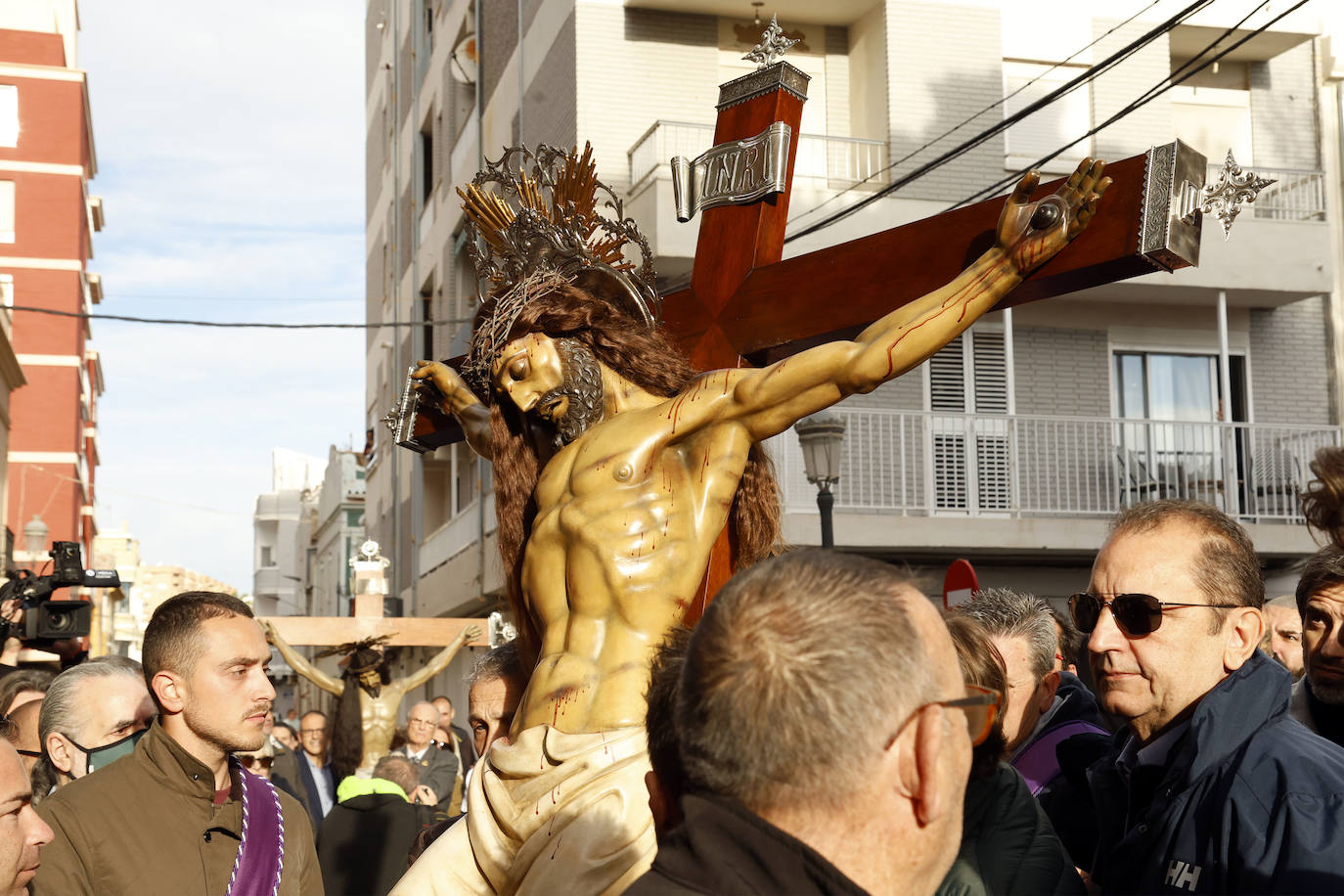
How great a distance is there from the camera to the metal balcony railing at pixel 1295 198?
18766 mm

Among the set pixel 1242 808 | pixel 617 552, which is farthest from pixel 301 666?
pixel 1242 808

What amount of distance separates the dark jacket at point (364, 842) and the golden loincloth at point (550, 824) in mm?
3627

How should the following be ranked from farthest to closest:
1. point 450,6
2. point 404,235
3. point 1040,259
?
point 404,235 → point 450,6 → point 1040,259

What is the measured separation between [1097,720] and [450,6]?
76.4ft

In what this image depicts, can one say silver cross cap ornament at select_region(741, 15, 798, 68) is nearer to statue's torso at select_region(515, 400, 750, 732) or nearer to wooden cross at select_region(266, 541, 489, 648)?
statue's torso at select_region(515, 400, 750, 732)

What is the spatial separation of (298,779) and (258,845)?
251 inches

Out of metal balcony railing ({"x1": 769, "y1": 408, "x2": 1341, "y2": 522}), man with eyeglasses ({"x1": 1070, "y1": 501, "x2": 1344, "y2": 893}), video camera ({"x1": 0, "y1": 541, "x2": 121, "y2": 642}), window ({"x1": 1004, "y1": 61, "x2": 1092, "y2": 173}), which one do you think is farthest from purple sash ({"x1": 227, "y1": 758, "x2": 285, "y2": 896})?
window ({"x1": 1004, "y1": 61, "x2": 1092, "y2": 173})

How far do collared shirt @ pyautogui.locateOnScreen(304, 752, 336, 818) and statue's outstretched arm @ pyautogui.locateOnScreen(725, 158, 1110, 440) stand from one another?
24.5ft

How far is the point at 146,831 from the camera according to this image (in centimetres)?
408

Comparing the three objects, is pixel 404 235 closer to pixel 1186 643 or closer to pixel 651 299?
pixel 651 299

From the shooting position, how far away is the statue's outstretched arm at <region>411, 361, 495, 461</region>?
16.5ft

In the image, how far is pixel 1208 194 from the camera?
156 inches

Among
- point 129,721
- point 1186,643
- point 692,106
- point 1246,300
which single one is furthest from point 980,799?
point 1246,300

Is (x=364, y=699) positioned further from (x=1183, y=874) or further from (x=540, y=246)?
(x=1183, y=874)
